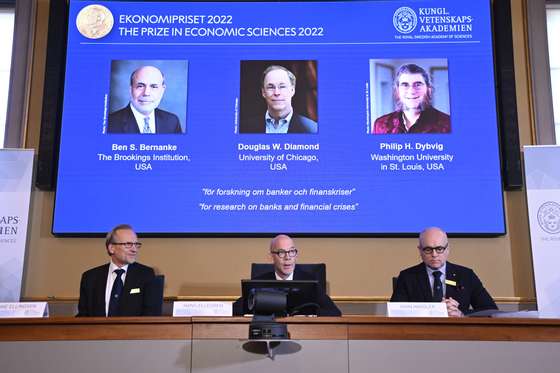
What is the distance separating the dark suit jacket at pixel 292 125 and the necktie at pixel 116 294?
5.13 ft

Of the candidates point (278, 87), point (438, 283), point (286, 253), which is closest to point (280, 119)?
point (278, 87)

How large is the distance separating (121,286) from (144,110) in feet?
5.35

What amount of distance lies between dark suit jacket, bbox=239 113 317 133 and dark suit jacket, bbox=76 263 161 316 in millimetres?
1481

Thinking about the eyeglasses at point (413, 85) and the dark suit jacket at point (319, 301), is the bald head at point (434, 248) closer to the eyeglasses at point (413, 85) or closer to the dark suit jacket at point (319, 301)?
the dark suit jacket at point (319, 301)

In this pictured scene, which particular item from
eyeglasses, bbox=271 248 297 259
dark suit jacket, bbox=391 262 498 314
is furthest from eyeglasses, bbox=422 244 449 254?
eyeglasses, bbox=271 248 297 259

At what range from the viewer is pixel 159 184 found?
5.29 m

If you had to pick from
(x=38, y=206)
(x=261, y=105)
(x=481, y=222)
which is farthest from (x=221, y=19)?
(x=481, y=222)

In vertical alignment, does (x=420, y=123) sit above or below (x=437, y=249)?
above

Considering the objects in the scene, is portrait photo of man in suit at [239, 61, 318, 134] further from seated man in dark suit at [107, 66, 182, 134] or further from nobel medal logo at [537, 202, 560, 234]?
nobel medal logo at [537, 202, 560, 234]

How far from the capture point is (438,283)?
Answer: 4.32 meters

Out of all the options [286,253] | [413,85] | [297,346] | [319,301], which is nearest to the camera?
[297,346]

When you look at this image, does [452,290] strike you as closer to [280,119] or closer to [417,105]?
[417,105]

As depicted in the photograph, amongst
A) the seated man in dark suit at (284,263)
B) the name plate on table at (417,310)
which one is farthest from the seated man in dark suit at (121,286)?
the name plate on table at (417,310)

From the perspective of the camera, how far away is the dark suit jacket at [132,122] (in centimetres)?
537
